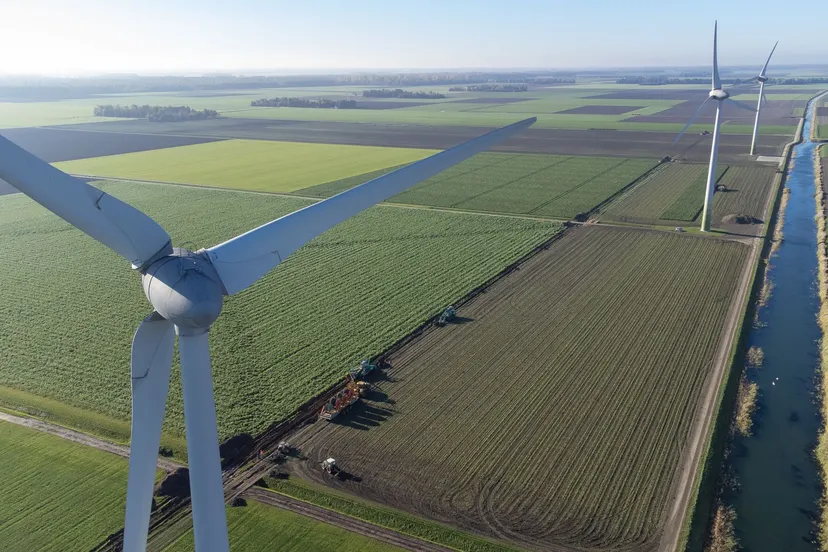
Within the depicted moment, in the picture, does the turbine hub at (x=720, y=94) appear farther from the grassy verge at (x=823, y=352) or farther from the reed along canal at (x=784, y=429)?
the reed along canal at (x=784, y=429)

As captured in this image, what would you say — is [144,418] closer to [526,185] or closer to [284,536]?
[284,536]

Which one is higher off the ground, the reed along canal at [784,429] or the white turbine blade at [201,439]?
the white turbine blade at [201,439]

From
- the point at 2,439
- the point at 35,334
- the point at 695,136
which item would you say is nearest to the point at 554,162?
the point at 695,136

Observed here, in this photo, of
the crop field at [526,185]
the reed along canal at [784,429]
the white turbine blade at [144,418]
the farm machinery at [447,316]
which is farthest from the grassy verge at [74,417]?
the crop field at [526,185]

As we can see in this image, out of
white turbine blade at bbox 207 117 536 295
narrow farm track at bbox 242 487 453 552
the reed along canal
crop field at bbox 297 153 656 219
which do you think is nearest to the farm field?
crop field at bbox 297 153 656 219

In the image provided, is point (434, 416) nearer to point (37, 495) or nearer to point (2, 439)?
point (37, 495)

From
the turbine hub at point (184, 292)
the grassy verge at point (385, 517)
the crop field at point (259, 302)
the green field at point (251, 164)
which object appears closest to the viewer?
the turbine hub at point (184, 292)

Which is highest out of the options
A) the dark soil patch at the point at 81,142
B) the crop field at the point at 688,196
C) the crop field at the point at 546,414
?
Result: the dark soil patch at the point at 81,142
